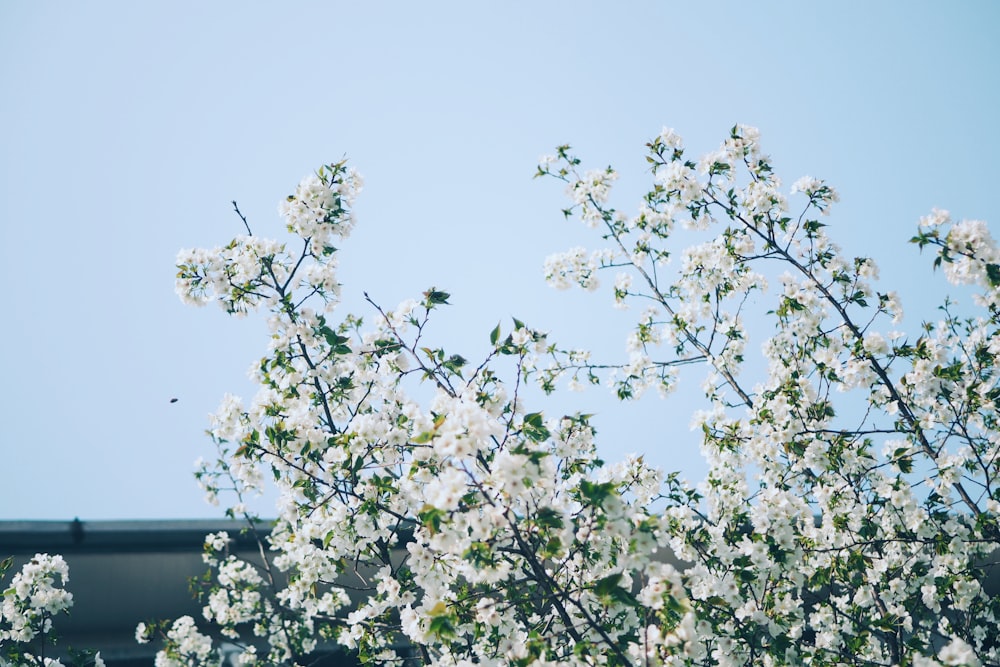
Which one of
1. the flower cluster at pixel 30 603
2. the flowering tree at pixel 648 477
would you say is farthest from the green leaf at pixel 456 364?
the flower cluster at pixel 30 603

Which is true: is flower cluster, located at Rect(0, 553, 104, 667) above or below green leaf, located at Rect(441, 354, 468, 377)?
below

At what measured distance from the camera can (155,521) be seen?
8969 millimetres

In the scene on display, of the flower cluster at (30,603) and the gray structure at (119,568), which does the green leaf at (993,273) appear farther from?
the gray structure at (119,568)

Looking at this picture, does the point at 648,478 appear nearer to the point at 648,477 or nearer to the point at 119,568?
the point at 648,477

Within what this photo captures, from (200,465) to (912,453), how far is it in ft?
23.7

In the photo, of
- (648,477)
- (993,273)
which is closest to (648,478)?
(648,477)

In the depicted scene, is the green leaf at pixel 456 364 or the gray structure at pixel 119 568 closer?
the green leaf at pixel 456 364

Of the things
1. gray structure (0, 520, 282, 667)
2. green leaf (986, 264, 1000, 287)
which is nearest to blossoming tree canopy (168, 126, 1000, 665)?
green leaf (986, 264, 1000, 287)

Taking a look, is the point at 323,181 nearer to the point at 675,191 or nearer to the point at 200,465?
the point at 675,191

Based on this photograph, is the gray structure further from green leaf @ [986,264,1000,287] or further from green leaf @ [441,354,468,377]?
green leaf @ [986,264,1000,287]

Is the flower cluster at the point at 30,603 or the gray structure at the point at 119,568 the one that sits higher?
the gray structure at the point at 119,568

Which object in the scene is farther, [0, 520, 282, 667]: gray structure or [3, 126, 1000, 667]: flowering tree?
[0, 520, 282, 667]: gray structure

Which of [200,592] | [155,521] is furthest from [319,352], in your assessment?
[155,521]

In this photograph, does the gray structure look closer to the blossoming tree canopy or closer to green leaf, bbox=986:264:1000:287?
the blossoming tree canopy
